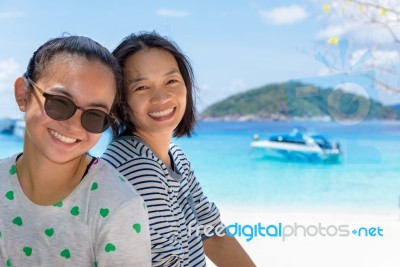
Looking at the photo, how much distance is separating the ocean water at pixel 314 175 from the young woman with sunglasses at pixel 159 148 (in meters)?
9.15

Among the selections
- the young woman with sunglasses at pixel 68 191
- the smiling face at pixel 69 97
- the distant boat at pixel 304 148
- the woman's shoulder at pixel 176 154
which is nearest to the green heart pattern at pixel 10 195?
the young woman with sunglasses at pixel 68 191

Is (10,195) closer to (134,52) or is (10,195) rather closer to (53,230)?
(53,230)

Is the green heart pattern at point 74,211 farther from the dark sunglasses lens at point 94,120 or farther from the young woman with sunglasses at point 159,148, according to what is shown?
the young woman with sunglasses at point 159,148

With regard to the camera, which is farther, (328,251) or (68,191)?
(328,251)

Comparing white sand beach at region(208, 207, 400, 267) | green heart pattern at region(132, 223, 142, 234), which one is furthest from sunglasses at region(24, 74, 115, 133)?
white sand beach at region(208, 207, 400, 267)

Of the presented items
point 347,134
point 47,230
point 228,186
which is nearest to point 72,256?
point 47,230

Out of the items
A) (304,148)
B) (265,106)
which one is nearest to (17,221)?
(304,148)

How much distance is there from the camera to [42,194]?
1.30 meters

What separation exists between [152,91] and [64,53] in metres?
0.45

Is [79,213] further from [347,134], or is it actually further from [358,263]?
[347,134]

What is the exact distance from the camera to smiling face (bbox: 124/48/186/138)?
1.68 m

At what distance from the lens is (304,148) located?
13.3m

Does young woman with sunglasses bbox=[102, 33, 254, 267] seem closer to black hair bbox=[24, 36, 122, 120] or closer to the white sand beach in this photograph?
black hair bbox=[24, 36, 122, 120]

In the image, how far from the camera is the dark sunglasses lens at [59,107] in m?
1.24
